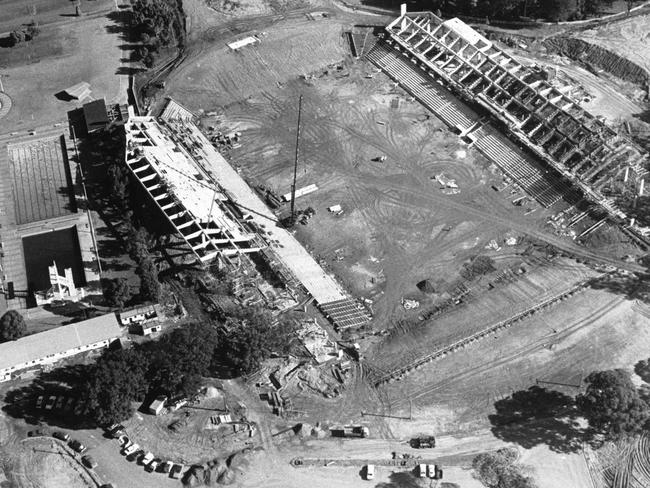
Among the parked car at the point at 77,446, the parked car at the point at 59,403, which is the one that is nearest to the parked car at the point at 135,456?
the parked car at the point at 77,446

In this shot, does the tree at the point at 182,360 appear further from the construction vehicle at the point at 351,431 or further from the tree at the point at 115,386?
the construction vehicle at the point at 351,431

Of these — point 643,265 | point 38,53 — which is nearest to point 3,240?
point 38,53

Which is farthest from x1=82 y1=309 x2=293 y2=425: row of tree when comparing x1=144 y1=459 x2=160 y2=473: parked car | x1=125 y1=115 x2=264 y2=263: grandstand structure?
x1=125 y1=115 x2=264 y2=263: grandstand structure

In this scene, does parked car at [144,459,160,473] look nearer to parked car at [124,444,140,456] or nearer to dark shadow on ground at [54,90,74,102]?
parked car at [124,444,140,456]

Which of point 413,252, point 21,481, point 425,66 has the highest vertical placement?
point 425,66

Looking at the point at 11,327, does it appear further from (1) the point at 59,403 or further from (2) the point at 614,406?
(2) the point at 614,406

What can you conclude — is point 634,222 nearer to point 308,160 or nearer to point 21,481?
point 308,160

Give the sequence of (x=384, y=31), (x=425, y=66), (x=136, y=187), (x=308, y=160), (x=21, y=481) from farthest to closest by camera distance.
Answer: (x=384, y=31) < (x=425, y=66) < (x=308, y=160) < (x=136, y=187) < (x=21, y=481)
